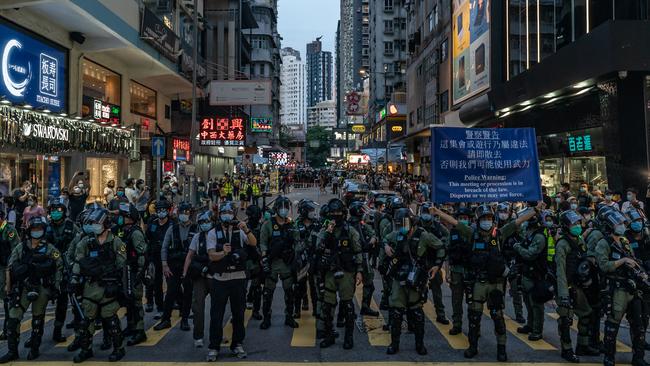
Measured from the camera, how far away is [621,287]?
632 centimetres

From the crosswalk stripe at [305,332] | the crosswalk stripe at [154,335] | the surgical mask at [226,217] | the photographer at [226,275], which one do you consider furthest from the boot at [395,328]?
the crosswalk stripe at [154,335]

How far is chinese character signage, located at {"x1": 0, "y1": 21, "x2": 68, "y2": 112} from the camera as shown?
1461 centimetres

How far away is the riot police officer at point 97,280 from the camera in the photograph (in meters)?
6.51

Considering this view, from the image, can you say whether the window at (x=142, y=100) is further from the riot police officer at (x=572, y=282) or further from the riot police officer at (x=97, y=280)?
the riot police officer at (x=572, y=282)

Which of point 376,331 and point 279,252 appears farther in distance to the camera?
point 279,252

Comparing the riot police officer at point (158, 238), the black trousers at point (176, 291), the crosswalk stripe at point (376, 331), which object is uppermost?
the riot police officer at point (158, 238)

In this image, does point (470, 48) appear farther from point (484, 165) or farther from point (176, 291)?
point (176, 291)

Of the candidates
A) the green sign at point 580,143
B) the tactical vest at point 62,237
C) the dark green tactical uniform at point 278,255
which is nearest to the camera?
the tactical vest at point 62,237

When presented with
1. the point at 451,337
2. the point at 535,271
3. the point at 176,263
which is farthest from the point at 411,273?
the point at 176,263

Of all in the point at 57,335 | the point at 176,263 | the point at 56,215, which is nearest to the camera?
the point at 57,335

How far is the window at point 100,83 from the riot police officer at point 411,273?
17.1 metres

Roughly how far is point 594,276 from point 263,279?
516cm

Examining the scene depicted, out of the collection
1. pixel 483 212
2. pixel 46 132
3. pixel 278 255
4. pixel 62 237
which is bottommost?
pixel 278 255

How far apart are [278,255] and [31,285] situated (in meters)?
3.59
